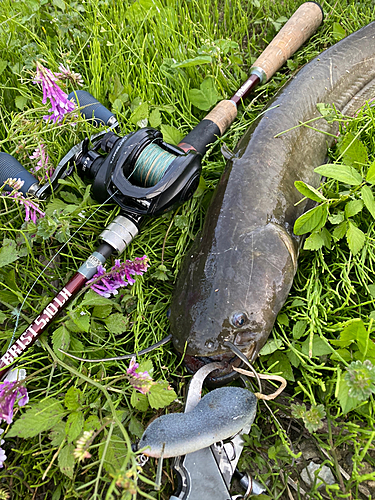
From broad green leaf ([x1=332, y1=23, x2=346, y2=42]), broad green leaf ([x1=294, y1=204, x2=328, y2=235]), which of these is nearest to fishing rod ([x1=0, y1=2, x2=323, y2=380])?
broad green leaf ([x1=294, y1=204, x2=328, y2=235])

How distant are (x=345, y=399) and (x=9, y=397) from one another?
5.01 ft

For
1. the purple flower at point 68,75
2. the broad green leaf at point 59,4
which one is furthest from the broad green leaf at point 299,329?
the broad green leaf at point 59,4

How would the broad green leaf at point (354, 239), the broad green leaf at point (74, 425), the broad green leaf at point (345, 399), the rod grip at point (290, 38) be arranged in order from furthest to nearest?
the rod grip at point (290, 38), the broad green leaf at point (354, 239), the broad green leaf at point (74, 425), the broad green leaf at point (345, 399)

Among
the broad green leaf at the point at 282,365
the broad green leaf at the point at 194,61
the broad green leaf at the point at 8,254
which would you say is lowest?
the broad green leaf at the point at 282,365

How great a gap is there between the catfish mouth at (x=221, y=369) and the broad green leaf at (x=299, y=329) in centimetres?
37

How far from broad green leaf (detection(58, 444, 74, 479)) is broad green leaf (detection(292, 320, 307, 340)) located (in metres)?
1.24

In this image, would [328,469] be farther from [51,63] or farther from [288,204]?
[51,63]

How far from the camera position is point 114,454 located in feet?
5.91

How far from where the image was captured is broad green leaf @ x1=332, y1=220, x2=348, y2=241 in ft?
7.30

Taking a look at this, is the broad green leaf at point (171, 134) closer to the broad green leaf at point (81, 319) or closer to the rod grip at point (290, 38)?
the rod grip at point (290, 38)

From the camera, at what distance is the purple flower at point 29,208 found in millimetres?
2160

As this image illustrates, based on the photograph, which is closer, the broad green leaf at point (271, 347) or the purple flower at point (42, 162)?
the broad green leaf at point (271, 347)

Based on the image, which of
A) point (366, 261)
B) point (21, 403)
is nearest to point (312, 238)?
point (366, 261)

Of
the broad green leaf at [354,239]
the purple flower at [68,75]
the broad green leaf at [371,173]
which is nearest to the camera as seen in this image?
the broad green leaf at [371,173]
